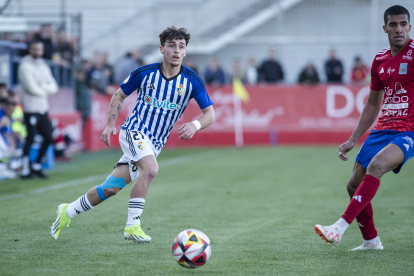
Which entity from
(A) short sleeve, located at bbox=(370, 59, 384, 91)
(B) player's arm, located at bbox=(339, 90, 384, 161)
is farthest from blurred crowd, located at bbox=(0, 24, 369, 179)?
(A) short sleeve, located at bbox=(370, 59, 384, 91)

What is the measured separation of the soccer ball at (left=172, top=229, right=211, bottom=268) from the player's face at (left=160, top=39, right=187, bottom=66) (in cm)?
175

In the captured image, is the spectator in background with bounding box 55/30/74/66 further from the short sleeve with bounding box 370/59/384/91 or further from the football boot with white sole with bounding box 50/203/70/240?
the short sleeve with bounding box 370/59/384/91

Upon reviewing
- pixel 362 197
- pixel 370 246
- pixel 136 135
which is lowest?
pixel 370 246

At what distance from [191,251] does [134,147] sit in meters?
1.35

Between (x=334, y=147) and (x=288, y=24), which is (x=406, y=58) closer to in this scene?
(x=334, y=147)

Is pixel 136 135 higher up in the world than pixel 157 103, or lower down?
lower down

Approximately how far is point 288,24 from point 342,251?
65.9 feet

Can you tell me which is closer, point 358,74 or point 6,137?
point 6,137

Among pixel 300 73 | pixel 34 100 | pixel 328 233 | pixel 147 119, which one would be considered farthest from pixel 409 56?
pixel 300 73

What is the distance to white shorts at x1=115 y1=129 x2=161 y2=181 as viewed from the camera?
17.0 feet

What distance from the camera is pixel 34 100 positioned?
1010cm

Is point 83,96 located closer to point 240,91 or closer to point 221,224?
point 240,91

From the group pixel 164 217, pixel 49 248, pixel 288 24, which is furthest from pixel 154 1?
pixel 49 248

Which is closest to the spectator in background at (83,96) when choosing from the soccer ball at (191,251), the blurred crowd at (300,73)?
the blurred crowd at (300,73)
